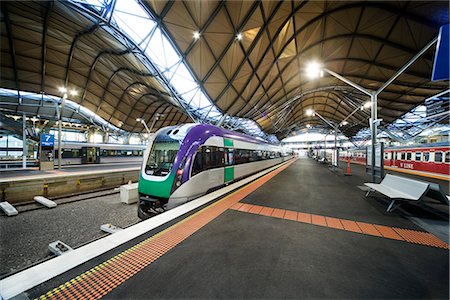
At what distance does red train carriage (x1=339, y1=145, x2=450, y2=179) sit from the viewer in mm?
11129

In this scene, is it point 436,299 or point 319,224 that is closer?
point 436,299

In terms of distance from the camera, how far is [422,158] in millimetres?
13398

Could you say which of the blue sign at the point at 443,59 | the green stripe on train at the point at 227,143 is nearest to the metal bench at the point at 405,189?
the blue sign at the point at 443,59

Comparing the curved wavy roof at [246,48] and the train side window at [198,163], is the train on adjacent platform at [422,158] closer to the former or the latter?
Answer: the curved wavy roof at [246,48]

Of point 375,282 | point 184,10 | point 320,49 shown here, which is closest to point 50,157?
point 184,10

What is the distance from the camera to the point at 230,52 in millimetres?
13562

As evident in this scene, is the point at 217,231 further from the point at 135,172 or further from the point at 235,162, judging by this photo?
the point at 135,172

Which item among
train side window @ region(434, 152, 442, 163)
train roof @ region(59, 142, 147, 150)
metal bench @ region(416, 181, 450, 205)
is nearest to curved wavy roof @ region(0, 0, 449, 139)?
train side window @ region(434, 152, 442, 163)

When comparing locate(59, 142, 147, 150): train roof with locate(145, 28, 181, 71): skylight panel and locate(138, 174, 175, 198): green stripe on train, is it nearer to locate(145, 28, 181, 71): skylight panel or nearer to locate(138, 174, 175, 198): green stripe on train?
locate(145, 28, 181, 71): skylight panel

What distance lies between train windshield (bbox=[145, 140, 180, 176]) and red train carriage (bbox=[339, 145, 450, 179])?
1696 centimetres

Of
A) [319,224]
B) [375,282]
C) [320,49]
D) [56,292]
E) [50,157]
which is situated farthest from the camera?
[320,49]

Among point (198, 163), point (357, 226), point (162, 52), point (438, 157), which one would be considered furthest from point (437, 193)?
point (162, 52)

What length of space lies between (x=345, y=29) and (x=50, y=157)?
83.7 ft

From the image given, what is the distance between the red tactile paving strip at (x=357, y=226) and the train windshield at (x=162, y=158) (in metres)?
2.39
